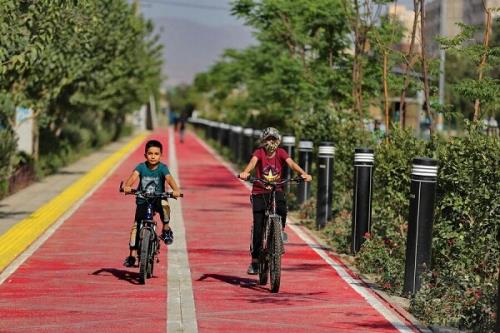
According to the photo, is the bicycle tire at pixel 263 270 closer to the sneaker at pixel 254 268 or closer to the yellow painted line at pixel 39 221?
the sneaker at pixel 254 268

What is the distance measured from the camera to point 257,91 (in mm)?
40688

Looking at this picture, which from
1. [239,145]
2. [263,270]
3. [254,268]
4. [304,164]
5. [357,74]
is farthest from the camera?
[239,145]

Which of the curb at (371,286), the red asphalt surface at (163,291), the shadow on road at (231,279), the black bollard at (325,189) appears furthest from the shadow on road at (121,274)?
the black bollard at (325,189)

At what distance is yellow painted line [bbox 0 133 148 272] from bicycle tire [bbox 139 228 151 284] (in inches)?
79.9

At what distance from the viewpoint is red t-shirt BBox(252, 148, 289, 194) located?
12492 millimetres

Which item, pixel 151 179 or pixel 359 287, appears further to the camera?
pixel 151 179

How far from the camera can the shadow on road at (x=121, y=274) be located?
12875 millimetres

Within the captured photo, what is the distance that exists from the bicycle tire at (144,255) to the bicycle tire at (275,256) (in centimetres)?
131

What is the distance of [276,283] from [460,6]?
18354cm

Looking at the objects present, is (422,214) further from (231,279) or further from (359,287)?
(231,279)

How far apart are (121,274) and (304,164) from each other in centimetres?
916

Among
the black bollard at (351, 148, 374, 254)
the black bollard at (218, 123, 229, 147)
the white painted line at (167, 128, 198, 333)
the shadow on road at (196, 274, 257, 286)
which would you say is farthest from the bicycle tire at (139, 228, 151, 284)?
the black bollard at (218, 123, 229, 147)

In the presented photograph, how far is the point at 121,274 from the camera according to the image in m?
13.3

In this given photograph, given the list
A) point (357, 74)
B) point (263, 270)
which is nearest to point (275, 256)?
point (263, 270)
